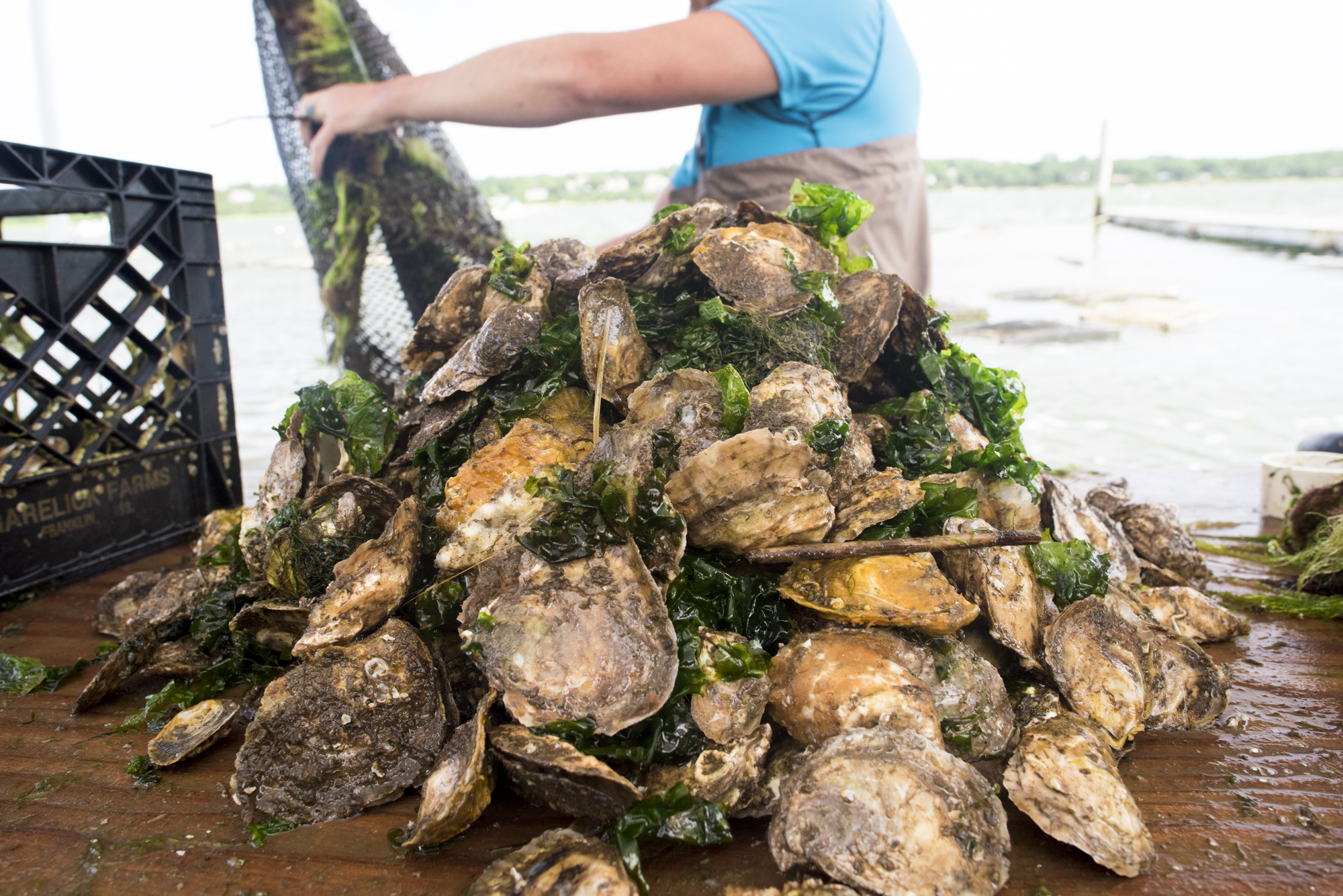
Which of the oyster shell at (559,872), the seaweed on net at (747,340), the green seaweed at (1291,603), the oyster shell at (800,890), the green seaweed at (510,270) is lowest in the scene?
the green seaweed at (1291,603)

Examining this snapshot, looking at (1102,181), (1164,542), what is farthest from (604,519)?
(1102,181)

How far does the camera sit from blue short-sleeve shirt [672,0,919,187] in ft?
9.02

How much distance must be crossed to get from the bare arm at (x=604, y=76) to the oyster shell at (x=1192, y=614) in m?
2.07

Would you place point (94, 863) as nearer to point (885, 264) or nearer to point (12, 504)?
point (12, 504)

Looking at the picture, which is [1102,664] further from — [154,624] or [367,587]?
[154,624]

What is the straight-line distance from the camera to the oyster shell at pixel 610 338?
175cm

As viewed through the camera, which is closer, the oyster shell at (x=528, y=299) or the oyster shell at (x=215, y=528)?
the oyster shell at (x=528, y=299)

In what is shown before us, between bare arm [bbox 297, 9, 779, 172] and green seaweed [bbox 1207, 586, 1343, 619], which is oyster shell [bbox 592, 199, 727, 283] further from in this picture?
green seaweed [bbox 1207, 586, 1343, 619]

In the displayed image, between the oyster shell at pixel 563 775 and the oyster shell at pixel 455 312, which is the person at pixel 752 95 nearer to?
the oyster shell at pixel 455 312

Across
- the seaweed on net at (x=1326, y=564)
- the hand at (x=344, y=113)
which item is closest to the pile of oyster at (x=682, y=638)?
the seaweed on net at (x=1326, y=564)

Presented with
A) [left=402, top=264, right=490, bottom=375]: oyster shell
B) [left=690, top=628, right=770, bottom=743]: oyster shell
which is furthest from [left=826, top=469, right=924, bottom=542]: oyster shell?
[left=402, top=264, right=490, bottom=375]: oyster shell

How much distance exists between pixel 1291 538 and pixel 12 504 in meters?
4.11

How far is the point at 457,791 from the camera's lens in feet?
4.01

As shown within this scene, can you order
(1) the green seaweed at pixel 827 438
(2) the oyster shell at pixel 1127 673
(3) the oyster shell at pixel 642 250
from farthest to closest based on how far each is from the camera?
(3) the oyster shell at pixel 642 250 → (1) the green seaweed at pixel 827 438 → (2) the oyster shell at pixel 1127 673
